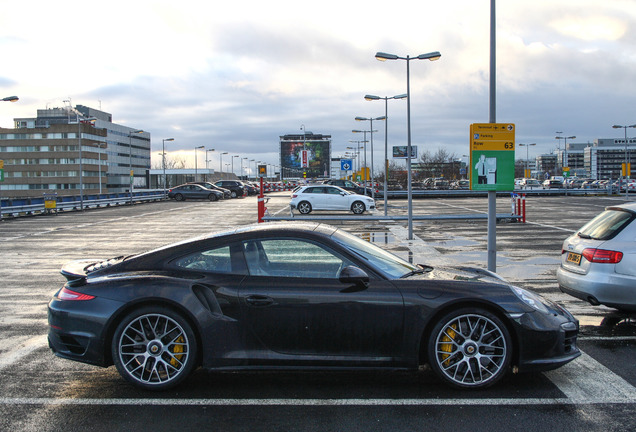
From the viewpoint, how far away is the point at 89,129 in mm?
126188

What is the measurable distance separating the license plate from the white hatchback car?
80.2 feet

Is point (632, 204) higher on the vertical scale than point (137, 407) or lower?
higher

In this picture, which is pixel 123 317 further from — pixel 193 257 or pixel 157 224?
pixel 157 224

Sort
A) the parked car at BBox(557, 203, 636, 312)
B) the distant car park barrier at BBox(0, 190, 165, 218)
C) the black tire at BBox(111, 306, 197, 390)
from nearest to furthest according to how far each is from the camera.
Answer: the black tire at BBox(111, 306, 197, 390)
the parked car at BBox(557, 203, 636, 312)
the distant car park barrier at BBox(0, 190, 165, 218)

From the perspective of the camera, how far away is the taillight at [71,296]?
4719 mm

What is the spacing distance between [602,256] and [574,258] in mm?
494

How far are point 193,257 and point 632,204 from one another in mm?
5316

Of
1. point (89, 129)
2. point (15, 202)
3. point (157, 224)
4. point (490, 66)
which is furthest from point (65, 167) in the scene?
point (490, 66)

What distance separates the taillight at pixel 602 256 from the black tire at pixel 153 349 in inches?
181

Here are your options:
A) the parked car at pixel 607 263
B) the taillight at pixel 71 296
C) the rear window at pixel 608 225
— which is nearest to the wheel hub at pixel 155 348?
the taillight at pixel 71 296

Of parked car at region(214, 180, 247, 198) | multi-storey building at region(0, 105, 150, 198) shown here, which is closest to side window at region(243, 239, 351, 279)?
parked car at region(214, 180, 247, 198)

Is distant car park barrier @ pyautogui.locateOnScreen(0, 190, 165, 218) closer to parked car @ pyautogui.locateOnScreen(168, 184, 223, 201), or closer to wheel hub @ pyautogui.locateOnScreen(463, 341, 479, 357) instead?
parked car @ pyautogui.locateOnScreen(168, 184, 223, 201)

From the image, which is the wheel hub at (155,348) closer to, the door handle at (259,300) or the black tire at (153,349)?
the black tire at (153,349)

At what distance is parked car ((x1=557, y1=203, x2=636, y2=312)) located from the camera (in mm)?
6250
